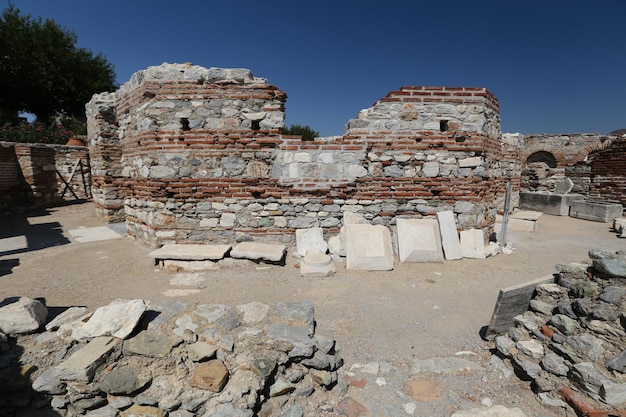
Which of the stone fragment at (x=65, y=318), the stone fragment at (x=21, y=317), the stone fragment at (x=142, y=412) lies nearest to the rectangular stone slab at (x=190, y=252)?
the stone fragment at (x=65, y=318)

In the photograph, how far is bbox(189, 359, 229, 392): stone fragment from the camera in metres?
2.27

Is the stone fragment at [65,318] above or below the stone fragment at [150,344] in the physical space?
above

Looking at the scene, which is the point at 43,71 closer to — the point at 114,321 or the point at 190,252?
the point at 190,252

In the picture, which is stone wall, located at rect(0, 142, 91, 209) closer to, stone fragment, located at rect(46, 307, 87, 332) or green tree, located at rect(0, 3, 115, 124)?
stone fragment, located at rect(46, 307, 87, 332)

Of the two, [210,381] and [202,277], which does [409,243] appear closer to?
[202,277]

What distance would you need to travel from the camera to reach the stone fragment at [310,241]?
18.2 feet

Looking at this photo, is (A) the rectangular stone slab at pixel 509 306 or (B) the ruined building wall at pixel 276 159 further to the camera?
(B) the ruined building wall at pixel 276 159

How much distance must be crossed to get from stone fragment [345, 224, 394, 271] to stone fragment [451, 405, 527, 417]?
9.11 feet

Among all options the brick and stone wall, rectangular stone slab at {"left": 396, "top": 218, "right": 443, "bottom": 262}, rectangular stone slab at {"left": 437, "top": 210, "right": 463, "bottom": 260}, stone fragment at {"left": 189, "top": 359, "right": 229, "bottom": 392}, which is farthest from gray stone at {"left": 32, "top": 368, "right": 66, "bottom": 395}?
the brick and stone wall

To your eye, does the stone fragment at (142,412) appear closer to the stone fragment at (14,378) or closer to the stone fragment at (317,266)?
the stone fragment at (14,378)

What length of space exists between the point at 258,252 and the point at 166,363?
2.80 m

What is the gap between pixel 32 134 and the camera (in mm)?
14312

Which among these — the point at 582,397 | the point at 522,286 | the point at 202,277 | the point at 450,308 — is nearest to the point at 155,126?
the point at 202,277

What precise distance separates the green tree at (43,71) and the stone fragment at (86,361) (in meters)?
22.5
